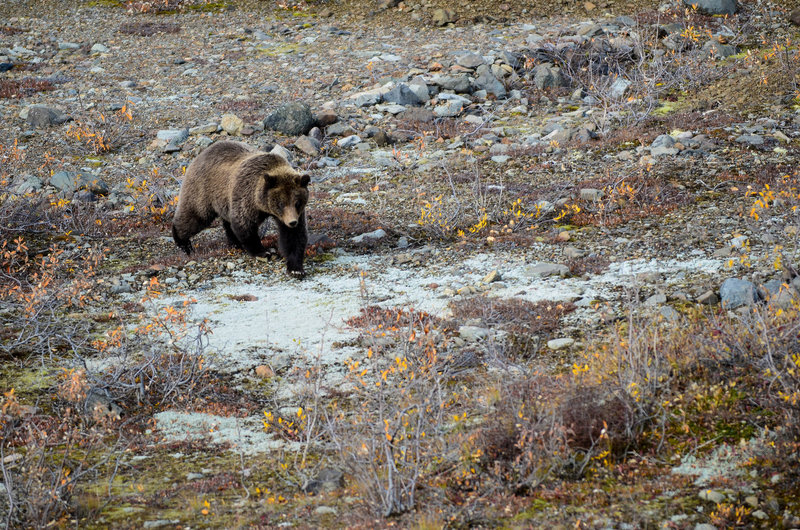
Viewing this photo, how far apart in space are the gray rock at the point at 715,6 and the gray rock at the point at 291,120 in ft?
38.1

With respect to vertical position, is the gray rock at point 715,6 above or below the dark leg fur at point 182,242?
above

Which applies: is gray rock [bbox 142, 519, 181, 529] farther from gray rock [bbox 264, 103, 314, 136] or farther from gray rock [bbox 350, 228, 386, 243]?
gray rock [bbox 264, 103, 314, 136]

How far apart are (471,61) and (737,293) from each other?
41.3 ft

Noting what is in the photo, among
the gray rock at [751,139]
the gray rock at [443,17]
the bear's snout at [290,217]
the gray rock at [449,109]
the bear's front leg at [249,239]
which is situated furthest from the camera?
the gray rock at [443,17]

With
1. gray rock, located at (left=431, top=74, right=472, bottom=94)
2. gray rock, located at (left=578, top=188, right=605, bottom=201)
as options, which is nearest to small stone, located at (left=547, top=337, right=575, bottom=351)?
gray rock, located at (left=578, top=188, right=605, bottom=201)

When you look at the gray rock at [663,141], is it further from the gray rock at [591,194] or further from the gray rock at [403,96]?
the gray rock at [403,96]

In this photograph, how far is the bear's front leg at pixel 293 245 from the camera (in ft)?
32.2

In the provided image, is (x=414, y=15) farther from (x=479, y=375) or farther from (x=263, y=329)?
(x=479, y=375)

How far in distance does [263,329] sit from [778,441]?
529 centimetres

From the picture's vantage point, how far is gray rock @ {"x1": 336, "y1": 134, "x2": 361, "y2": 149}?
50.2 ft

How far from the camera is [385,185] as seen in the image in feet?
43.7

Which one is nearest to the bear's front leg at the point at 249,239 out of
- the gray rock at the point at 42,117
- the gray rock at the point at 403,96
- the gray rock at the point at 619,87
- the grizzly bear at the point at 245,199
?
the grizzly bear at the point at 245,199

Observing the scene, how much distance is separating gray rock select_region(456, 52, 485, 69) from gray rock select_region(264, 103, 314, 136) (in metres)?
4.55

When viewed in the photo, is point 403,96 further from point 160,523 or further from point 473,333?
point 160,523
